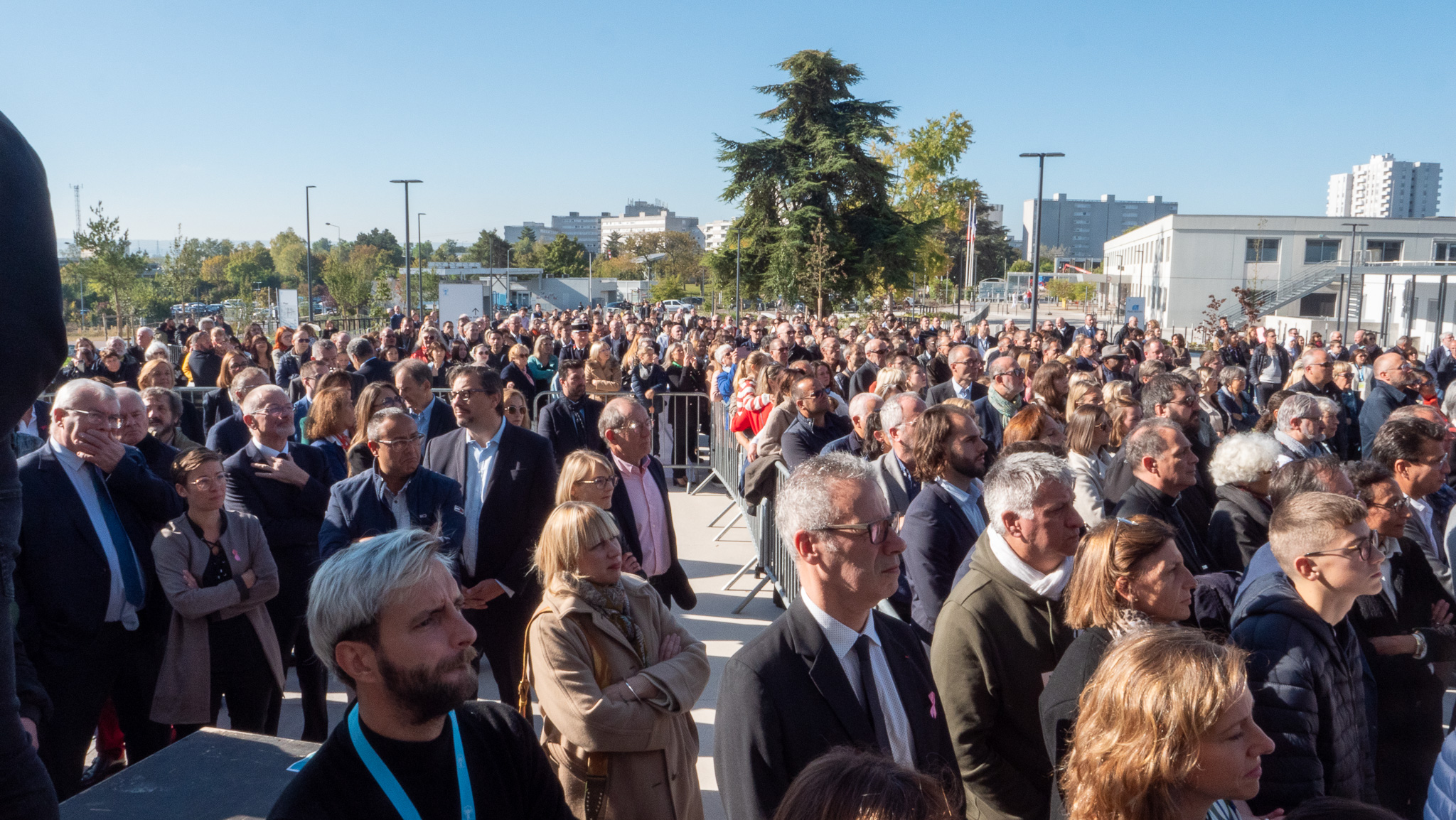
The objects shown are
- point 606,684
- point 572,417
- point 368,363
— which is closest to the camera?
point 606,684

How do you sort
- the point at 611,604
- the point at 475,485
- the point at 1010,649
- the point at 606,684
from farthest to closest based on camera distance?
the point at 475,485
the point at 611,604
the point at 606,684
the point at 1010,649

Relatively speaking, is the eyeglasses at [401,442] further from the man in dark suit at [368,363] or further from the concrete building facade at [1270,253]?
the concrete building facade at [1270,253]

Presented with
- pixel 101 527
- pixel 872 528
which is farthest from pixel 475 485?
pixel 872 528

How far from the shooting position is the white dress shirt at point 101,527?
161 inches

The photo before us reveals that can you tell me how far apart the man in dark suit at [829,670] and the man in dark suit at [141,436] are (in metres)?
3.74

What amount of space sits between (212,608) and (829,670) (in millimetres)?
3073

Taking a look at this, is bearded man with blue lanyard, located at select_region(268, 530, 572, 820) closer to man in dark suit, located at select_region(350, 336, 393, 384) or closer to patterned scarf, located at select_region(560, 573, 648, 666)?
patterned scarf, located at select_region(560, 573, 648, 666)

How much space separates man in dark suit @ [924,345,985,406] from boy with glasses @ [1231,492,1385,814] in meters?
6.21

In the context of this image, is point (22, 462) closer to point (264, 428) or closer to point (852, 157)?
point (264, 428)

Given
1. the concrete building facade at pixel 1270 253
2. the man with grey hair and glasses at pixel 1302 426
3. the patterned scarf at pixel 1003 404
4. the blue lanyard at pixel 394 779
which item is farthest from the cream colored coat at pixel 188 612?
the concrete building facade at pixel 1270 253

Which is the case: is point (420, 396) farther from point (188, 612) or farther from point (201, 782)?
point (201, 782)

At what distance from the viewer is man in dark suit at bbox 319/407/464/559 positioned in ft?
15.2

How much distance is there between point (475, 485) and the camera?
5.30 meters

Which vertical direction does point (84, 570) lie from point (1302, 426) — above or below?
below
